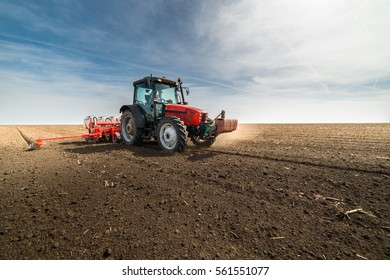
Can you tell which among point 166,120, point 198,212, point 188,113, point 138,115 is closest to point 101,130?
point 138,115

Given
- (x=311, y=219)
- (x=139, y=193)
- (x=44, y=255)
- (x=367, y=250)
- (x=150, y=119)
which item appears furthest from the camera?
(x=150, y=119)

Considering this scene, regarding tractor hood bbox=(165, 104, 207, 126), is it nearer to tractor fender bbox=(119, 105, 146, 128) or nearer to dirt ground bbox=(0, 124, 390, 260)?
tractor fender bbox=(119, 105, 146, 128)

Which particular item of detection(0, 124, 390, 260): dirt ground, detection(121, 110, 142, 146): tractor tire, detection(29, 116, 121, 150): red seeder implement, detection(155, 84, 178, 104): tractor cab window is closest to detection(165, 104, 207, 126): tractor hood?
detection(155, 84, 178, 104): tractor cab window

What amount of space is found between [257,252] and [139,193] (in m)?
2.06

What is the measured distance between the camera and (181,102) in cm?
823

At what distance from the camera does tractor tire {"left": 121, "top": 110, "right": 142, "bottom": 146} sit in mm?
8039

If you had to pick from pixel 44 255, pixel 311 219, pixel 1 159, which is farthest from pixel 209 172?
pixel 1 159

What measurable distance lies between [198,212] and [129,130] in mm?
7107

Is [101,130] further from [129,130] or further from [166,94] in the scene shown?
[166,94]

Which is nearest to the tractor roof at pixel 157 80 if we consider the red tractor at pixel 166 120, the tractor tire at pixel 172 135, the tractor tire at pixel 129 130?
the red tractor at pixel 166 120

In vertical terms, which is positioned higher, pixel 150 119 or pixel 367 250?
pixel 150 119

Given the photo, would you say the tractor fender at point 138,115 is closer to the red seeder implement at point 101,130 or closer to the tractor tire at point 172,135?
the tractor tire at point 172,135

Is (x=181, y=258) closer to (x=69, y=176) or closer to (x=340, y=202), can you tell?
(x=340, y=202)

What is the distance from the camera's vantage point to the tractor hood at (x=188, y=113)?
6406 millimetres
